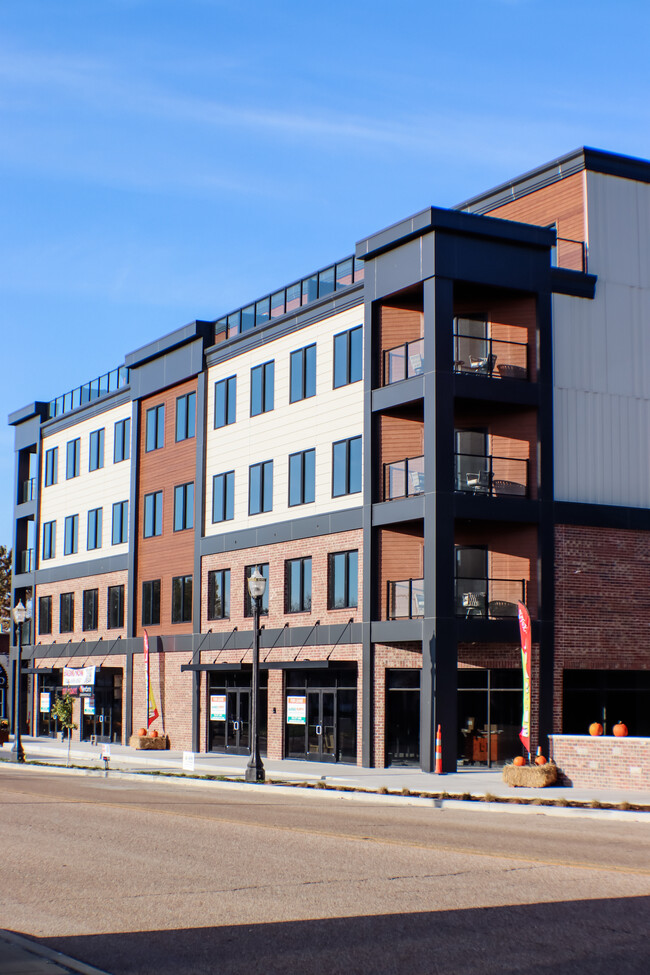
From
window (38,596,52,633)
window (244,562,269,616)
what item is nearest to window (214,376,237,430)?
window (244,562,269,616)

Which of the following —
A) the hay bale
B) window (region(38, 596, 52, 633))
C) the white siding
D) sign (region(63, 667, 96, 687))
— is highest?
the white siding

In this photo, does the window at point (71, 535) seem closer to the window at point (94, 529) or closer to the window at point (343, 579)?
the window at point (94, 529)

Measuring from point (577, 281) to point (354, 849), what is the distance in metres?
23.5

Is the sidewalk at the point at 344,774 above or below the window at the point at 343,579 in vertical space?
below

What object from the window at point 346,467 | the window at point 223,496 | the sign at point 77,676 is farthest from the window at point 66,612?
the window at point 346,467

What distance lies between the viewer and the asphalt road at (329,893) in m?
9.26

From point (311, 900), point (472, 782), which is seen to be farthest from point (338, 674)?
point (311, 900)

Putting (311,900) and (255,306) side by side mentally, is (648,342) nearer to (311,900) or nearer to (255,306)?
(255,306)

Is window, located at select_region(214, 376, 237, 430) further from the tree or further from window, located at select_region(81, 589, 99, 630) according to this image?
the tree

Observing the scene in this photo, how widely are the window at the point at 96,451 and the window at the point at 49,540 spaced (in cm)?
576

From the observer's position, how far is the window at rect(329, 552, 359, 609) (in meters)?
36.5

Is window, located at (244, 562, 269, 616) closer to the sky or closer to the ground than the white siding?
closer to the ground

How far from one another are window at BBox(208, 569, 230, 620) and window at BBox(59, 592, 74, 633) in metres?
15.0

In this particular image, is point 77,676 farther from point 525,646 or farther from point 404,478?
point 525,646
